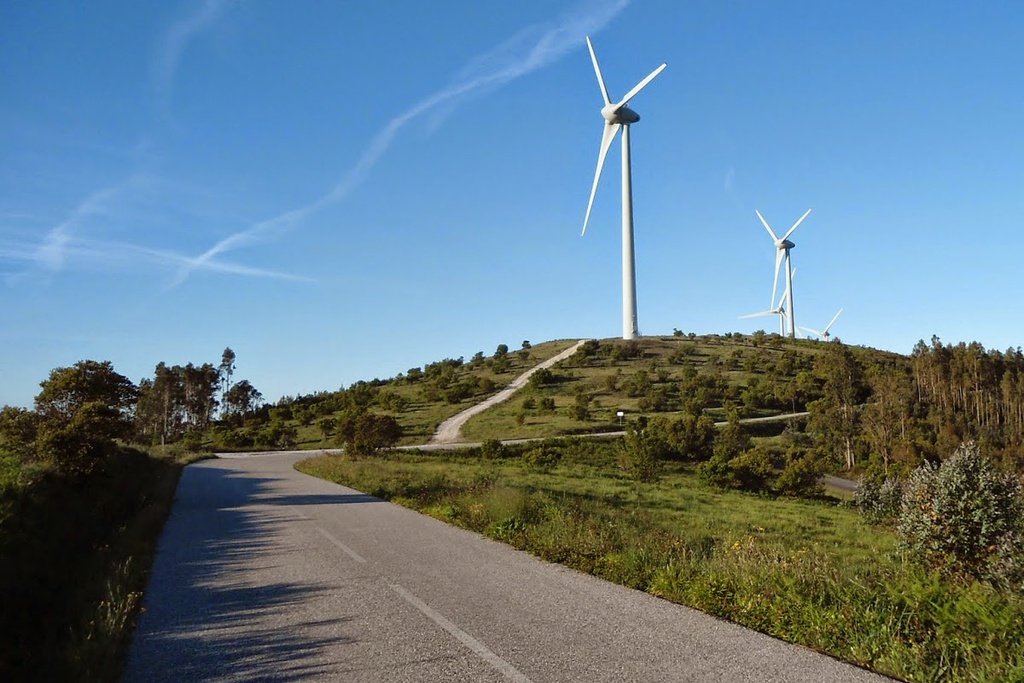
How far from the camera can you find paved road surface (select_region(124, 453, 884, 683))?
616 centimetres

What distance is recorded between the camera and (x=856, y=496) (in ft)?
106

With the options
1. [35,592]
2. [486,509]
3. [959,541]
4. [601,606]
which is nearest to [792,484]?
[486,509]

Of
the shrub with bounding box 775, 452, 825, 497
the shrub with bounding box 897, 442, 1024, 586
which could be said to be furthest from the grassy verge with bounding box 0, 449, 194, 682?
the shrub with bounding box 775, 452, 825, 497

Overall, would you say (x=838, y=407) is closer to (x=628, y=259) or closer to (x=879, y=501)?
(x=628, y=259)

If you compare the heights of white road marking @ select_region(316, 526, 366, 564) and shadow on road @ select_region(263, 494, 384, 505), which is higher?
white road marking @ select_region(316, 526, 366, 564)

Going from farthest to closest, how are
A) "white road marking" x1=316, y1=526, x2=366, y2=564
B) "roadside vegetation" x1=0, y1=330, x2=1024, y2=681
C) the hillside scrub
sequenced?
"white road marking" x1=316, y1=526, x2=366, y2=564 → the hillside scrub → "roadside vegetation" x1=0, y1=330, x2=1024, y2=681

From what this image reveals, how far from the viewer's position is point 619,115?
71.0 m

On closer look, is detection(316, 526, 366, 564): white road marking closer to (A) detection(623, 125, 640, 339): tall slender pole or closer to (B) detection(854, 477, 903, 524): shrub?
(B) detection(854, 477, 903, 524): shrub

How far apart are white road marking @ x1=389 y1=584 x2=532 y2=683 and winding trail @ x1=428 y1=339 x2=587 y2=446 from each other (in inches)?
2047

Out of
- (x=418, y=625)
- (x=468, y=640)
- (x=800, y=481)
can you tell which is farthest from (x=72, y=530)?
(x=800, y=481)

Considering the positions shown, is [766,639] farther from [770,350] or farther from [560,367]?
[770,350]

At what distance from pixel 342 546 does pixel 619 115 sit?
65545 mm

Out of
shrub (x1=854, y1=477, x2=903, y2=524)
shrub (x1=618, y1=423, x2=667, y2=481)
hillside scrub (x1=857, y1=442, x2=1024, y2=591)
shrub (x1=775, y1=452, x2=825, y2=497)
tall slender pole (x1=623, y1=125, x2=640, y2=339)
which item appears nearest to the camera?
hillside scrub (x1=857, y1=442, x2=1024, y2=591)

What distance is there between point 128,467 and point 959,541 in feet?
80.7
